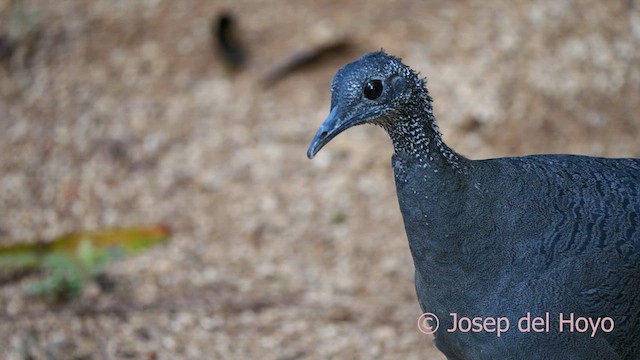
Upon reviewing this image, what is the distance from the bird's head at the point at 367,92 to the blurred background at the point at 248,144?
2.56 metres

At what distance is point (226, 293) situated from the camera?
6.12 meters

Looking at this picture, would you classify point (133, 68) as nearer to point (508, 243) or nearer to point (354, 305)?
point (354, 305)

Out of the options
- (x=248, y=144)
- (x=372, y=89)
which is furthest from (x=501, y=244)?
(x=248, y=144)

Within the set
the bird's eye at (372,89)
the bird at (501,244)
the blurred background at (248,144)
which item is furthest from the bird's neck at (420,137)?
the blurred background at (248,144)

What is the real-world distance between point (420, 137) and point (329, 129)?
1.20 ft

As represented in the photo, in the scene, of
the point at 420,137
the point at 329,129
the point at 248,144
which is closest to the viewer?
the point at 329,129

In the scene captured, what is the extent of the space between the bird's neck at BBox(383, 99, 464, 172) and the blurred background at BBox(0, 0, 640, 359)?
239 cm

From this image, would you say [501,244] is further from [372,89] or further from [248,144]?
[248,144]

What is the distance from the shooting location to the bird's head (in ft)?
10.7

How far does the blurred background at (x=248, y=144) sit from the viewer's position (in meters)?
5.82

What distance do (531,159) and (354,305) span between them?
8.20 ft

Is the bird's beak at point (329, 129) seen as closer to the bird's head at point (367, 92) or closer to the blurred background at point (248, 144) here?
the bird's head at point (367, 92)

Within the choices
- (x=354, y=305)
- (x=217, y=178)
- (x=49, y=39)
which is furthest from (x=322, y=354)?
(x=49, y=39)

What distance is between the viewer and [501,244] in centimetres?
344
